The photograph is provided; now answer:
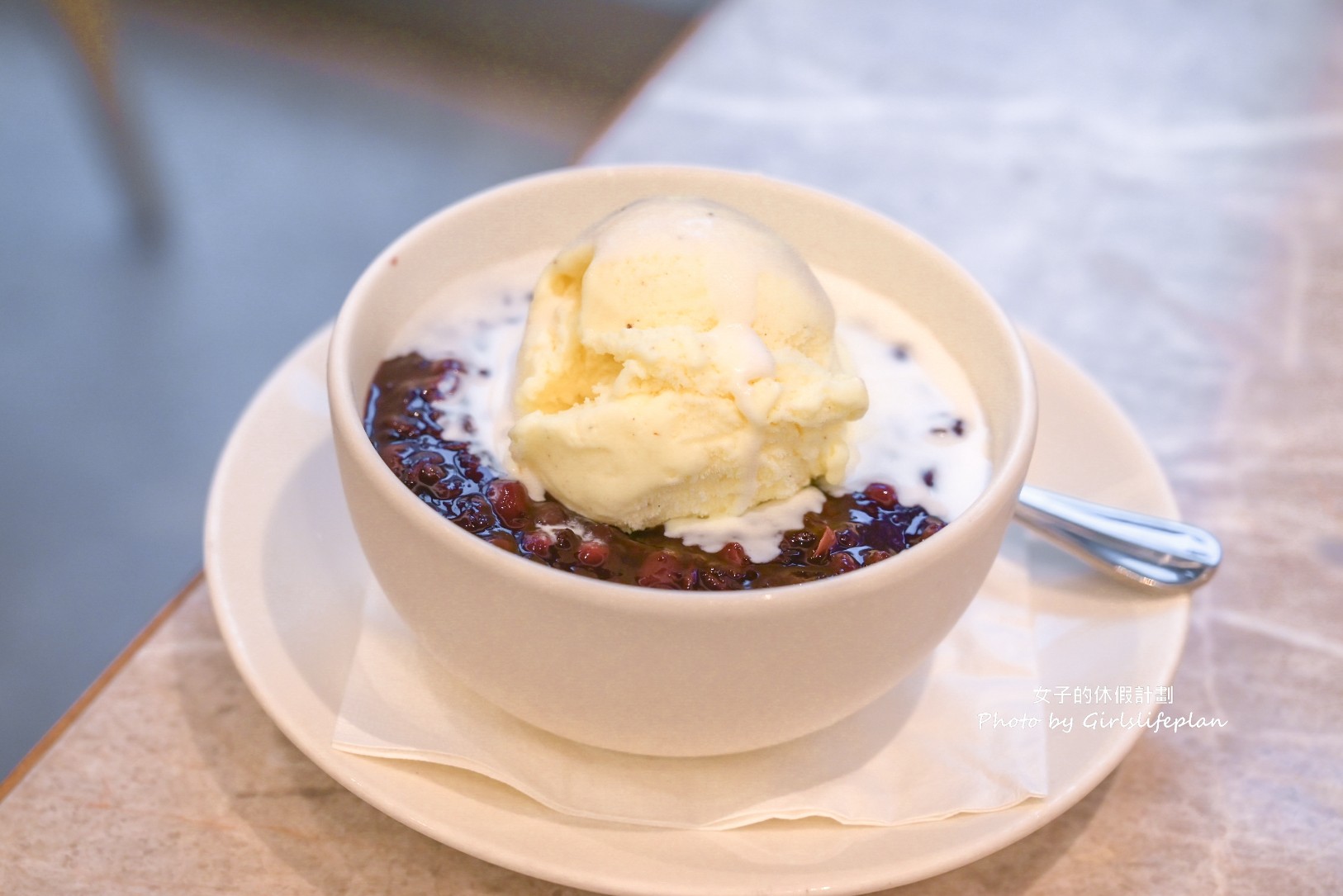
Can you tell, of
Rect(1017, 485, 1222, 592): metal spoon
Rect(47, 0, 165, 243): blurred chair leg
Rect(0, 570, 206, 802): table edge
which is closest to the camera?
Rect(0, 570, 206, 802): table edge

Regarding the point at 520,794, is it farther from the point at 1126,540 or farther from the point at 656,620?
the point at 1126,540

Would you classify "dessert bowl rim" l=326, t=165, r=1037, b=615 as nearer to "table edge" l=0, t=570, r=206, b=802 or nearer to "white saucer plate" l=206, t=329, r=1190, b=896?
"white saucer plate" l=206, t=329, r=1190, b=896

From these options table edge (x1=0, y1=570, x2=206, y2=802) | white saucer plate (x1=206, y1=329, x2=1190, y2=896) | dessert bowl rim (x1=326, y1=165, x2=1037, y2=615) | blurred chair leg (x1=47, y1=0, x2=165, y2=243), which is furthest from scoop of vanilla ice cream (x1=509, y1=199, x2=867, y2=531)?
blurred chair leg (x1=47, y1=0, x2=165, y2=243)

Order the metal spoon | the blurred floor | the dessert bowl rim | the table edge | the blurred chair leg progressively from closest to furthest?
the dessert bowl rim
the table edge
the metal spoon
the blurred floor
the blurred chair leg

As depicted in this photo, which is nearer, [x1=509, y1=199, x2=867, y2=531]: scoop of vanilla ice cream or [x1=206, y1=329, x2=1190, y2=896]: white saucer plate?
[x1=206, y1=329, x2=1190, y2=896]: white saucer plate

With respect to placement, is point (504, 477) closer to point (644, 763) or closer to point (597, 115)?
point (644, 763)
